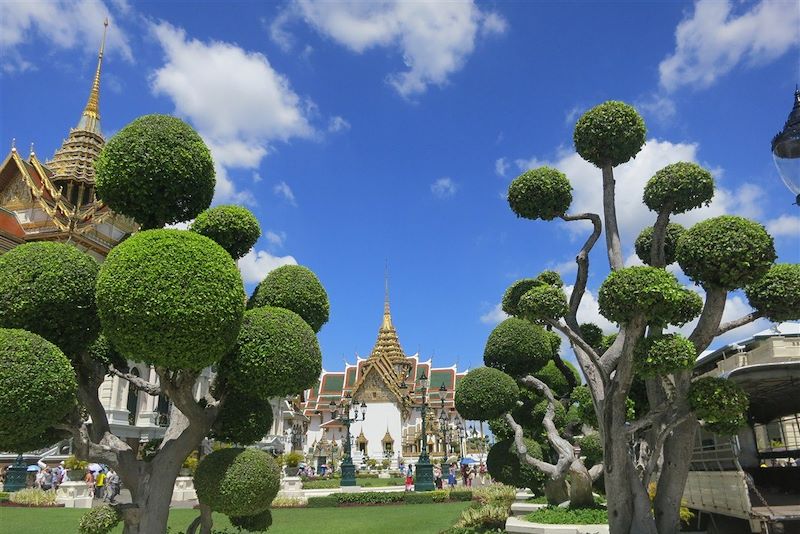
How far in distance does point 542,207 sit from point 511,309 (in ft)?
7.72

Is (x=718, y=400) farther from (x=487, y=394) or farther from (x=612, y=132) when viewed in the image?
(x=487, y=394)

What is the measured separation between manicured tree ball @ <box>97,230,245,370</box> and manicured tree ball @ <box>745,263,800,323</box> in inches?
290

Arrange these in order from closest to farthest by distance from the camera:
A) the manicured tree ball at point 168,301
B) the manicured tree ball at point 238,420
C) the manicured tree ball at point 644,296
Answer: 1. the manicured tree ball at point 168,301
2. the manicured tree ball at point 644,296
3. the manicured tree ball at point 238,420

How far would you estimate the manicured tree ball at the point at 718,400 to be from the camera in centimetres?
837

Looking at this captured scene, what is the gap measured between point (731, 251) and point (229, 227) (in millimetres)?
6960

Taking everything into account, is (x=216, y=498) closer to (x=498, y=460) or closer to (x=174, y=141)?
(x=174, y=141)

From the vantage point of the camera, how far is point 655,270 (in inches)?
336

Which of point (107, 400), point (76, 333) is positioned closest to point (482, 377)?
point (76, 333)

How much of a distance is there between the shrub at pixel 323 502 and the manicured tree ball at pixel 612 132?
17371 mm

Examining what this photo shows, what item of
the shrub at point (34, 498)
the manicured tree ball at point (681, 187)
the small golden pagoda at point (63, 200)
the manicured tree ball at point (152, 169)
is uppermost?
the small golden pagoda at point (63, 200)

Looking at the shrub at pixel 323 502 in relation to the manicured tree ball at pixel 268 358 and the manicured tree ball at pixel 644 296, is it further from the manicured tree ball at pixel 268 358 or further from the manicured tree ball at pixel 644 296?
the manicured tree ball at pixel 644 296

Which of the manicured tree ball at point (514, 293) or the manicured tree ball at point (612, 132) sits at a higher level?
the manicured tree ball at point (612, 132)

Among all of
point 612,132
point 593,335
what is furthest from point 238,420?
point 593,335

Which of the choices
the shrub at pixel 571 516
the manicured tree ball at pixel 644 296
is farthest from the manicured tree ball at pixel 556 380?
the manicured tree ball at pixel 644 296
